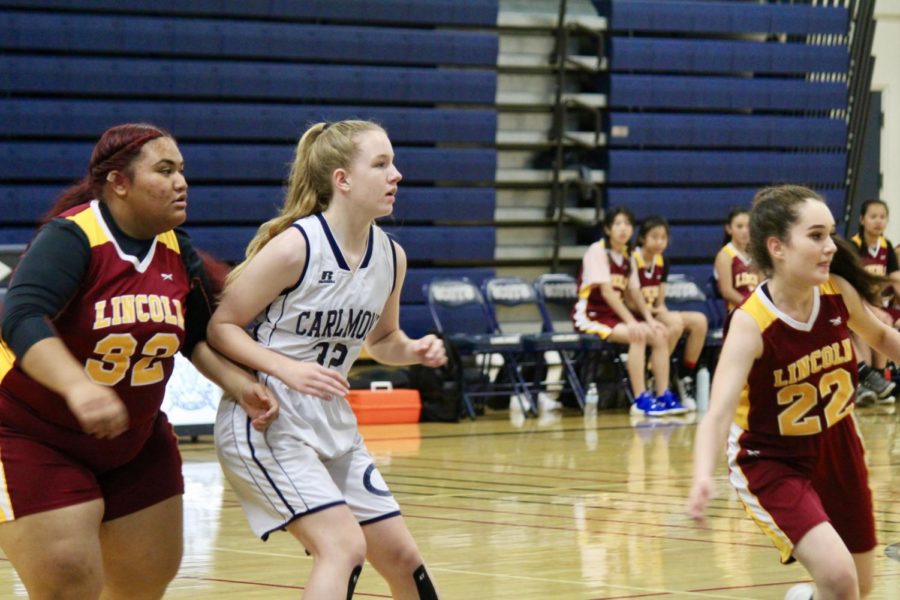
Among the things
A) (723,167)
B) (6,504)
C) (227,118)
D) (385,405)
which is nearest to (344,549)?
(6,504)

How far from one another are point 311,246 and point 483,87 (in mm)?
10129

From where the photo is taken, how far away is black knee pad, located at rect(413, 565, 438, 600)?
138 inches

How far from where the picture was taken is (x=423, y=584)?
3.50m

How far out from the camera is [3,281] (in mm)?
8922

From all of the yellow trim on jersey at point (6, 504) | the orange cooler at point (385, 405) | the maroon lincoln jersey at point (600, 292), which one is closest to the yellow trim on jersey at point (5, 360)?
the yellow trim on jersey at point (6, 504)

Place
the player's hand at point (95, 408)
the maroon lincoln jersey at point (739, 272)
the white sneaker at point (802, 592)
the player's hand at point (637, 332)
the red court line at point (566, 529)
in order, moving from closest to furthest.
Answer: the player's hand at point (95, 408) < the white sneaker at point (802, 592) < the red court line at point (566, 529) < the player's hand at point (637, 332) < the maroon lincoln jersey at point (739, 272)

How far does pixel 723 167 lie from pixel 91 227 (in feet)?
38.9

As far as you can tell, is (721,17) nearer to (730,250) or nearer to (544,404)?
(730,250)

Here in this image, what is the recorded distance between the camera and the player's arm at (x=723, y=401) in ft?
10.9

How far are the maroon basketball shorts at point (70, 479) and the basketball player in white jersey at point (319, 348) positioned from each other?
17 cm

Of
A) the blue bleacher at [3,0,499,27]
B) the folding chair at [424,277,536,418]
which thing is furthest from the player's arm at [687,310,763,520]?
the blue bleacher at [3,0,499,27]

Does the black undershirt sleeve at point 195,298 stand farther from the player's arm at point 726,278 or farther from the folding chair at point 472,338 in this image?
the player's arm at point 726,278

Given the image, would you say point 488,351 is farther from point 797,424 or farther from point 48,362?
point 48,362

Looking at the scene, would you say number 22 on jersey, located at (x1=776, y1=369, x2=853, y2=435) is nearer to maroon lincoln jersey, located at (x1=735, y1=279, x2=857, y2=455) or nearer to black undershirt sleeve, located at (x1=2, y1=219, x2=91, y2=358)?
maroon lincoln jersey, located at (x1=735, y1=279, x2=857, y2=455)
